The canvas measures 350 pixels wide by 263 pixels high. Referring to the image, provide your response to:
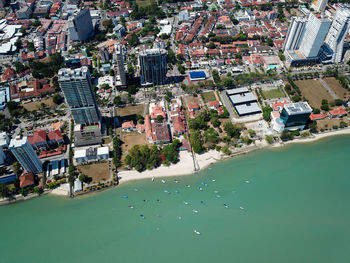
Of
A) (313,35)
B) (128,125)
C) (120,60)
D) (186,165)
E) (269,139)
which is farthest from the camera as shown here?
(313,35)

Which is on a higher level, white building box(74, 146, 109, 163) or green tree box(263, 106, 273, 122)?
green tree box(263, 106, 273, 122)

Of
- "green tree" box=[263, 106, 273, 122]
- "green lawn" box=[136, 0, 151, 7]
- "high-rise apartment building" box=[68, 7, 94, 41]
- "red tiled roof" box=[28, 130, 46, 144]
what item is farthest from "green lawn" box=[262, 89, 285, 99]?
"green lawn" box=[136, 0, 151, 7]

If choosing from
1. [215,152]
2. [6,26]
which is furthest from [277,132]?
[6,26]

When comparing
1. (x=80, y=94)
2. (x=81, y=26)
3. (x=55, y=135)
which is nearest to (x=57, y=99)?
(x=55, y=135)

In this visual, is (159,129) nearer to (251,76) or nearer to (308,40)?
(251,76)

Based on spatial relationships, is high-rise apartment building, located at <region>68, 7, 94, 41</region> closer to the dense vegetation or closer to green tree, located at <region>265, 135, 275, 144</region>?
the dense vegetation

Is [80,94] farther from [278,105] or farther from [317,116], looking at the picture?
[317,116]
